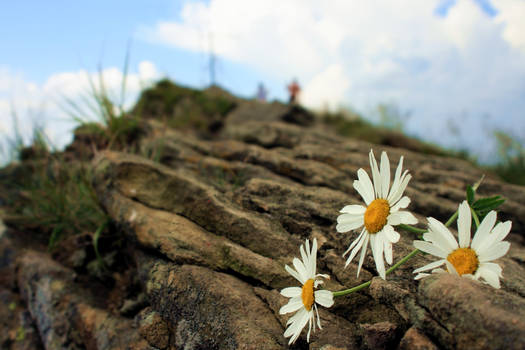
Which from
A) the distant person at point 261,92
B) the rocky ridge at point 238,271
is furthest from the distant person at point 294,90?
the rocky ridge at point 238,271

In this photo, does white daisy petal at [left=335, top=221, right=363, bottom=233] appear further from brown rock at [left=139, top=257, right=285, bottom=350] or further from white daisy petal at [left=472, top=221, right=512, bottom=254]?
brown rock at [left=139, top=257, right=285, bottom=350]

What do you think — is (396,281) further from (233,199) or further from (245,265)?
(233,199)

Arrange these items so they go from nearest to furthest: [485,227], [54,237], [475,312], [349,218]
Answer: [475,312], [485,227], [349,218], [54,237]

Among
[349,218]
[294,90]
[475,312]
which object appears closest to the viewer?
[475,312]

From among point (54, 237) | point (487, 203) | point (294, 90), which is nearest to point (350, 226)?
point (487, 203)

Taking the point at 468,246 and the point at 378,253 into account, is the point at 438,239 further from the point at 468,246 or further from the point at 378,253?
the point at 378,253

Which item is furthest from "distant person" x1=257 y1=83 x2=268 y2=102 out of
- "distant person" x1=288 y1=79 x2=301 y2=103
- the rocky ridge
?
the rocky ridge
